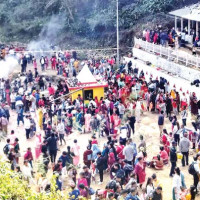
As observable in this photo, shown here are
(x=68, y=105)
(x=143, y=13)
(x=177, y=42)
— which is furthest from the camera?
(x=143, y=13)

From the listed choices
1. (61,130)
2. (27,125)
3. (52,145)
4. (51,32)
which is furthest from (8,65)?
(52,145)

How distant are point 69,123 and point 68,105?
1558mm

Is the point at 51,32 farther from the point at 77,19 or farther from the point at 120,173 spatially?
the point at 120,173

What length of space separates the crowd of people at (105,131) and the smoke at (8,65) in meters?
1.52

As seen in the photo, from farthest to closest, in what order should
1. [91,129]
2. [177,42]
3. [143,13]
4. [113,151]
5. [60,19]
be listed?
[60,19], [143,13], [177,42], [91,129], [113,151]

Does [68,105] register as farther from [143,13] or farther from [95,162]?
[143,13]

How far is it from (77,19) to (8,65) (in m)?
8.04

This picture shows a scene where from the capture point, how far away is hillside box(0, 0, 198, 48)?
114ft

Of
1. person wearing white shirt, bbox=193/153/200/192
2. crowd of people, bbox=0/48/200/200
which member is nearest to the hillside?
crowd of people, bbox=0/48/200/200

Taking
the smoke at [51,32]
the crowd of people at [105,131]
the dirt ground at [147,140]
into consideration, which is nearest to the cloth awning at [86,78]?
the crowd of people at [105,131]

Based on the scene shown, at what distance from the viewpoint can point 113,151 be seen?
632 inches

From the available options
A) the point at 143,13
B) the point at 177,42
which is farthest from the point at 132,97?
the point at 143,13

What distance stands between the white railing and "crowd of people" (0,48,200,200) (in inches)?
57.5

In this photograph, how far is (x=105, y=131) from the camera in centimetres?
2030
